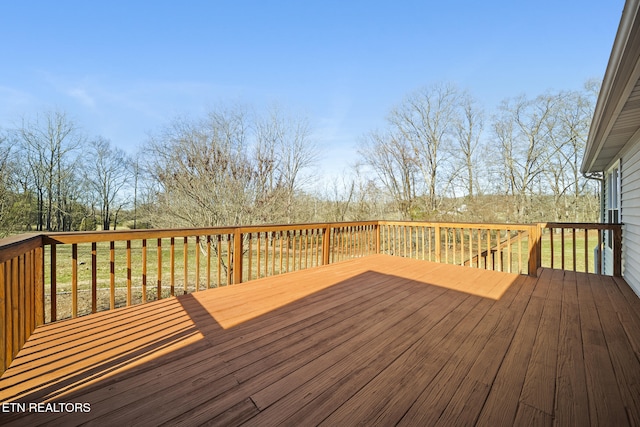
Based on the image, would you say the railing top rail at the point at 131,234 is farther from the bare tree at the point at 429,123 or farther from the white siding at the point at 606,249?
the bare tree at the point at 429,123

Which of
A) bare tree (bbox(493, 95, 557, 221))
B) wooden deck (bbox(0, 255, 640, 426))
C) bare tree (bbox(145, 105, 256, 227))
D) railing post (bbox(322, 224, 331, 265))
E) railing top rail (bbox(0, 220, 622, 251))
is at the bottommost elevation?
wooden deck (bbox(0, 255, 640, 426))

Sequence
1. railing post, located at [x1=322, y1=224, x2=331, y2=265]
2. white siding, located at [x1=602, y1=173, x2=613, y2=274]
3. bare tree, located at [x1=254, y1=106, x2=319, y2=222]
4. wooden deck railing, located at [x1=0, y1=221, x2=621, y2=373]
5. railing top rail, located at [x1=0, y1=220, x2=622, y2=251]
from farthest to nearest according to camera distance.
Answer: bare tree, located at [x1=254, y1=106, x2=319, y2=222]
white siding, located at [x1=602, y1=173, x2=613, y2=274]
railing post, located at [x1=322, y1=224, x2=331, y2=265]
wooden deck railing, located at [x1=0, y1=221, x2=621, y2=373]
railing top rail, located at [x1=0, y1=220, x2=622, y2=251]

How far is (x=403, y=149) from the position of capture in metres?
12.6

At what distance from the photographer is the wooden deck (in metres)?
1.25

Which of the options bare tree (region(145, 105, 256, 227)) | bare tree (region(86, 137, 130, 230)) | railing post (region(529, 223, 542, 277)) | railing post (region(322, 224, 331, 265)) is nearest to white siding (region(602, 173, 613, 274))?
railing post (region(529, 223, 542, 277))

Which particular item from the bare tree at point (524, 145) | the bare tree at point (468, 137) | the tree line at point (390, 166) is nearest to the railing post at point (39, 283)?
the tree line at point (390, 166)

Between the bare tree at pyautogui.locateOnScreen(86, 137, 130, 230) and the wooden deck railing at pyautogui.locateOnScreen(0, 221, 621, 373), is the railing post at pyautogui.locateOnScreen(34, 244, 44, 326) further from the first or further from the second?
the bare tree at pyautogui.locateOnScreen(86, 137, 130, 230)

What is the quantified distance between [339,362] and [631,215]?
4.96m

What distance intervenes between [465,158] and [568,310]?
39.2 ft

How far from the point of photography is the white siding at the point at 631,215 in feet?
11.2

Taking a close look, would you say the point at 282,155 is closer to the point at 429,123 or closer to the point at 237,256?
the point at 237,256

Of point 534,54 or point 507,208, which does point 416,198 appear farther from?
point 534,54

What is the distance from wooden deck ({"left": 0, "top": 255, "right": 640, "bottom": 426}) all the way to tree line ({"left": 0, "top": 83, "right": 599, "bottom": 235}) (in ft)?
18.0

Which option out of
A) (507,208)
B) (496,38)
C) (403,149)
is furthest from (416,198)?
(496,38)
